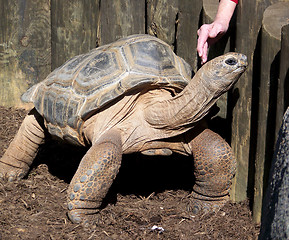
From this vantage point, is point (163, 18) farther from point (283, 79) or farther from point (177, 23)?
point (283, 79)

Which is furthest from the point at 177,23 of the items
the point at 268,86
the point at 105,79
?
the point at 268,86

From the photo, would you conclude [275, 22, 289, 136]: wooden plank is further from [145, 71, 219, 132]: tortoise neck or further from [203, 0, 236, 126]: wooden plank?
[203, 0, 236, 126]: wooden plank

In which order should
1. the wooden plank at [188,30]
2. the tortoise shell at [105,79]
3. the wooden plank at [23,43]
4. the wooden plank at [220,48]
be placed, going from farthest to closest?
the wooden plank at [23,43] → the wooden plank at [188,30] → the wooden plank at [220,48] → the tortoise shell at [105,79]

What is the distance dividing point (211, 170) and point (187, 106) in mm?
558

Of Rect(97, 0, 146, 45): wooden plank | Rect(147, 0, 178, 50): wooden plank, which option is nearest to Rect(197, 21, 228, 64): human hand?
Rect(147, 0, 178, 50): wooden plank

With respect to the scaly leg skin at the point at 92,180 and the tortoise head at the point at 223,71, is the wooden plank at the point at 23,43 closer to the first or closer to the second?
the scaly leg skin at the point at 92,180

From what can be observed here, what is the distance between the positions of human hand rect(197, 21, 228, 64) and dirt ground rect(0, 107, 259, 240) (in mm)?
1217

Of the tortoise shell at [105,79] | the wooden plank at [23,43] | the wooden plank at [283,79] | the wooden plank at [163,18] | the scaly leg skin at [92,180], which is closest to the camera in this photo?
the wooden plank at [283,79]

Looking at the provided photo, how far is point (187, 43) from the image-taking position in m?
4.30

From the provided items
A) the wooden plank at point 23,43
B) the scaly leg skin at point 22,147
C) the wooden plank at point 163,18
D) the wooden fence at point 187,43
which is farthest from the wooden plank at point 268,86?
the wooden plank at point 23,43

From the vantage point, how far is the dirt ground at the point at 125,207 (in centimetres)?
347

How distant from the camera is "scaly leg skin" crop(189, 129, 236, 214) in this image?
367cm

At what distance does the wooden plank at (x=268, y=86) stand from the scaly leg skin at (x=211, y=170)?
273 millimetres

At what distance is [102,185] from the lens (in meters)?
3.39
